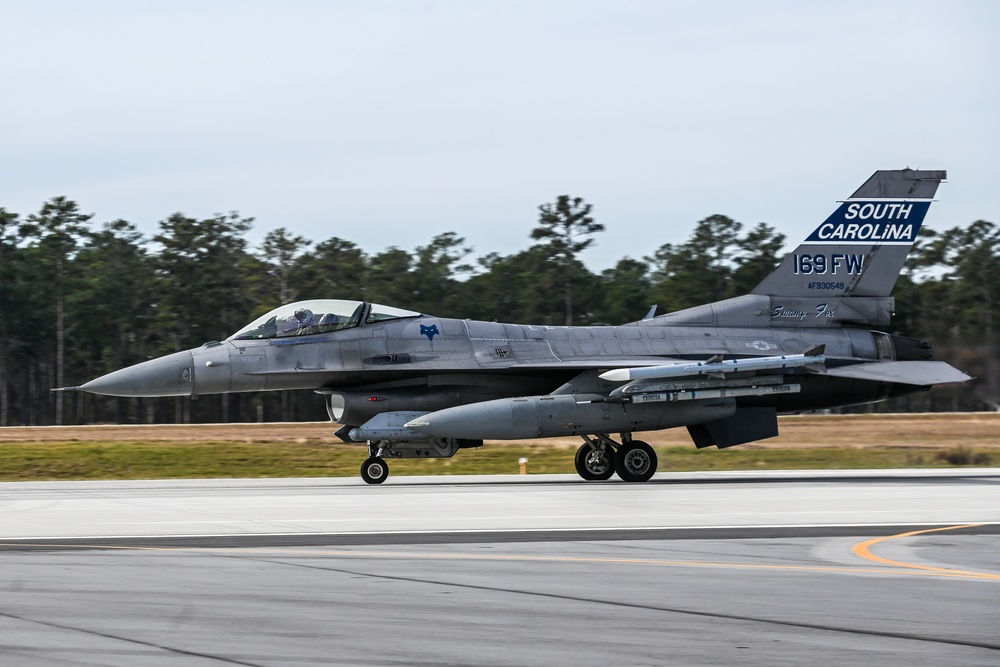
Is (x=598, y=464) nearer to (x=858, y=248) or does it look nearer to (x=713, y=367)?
(x=713, y=367)

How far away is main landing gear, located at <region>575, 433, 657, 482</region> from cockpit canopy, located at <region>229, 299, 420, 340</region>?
13.1ft

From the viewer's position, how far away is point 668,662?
6.15 metres

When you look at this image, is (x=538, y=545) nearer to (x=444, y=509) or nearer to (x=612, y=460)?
(x=444, y=509)

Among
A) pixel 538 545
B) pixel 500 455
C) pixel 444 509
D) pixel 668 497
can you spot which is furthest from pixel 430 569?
pixel 500 455

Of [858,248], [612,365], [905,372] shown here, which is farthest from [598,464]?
[858,248]

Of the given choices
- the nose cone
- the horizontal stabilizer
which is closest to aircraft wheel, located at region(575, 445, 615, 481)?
the horizontal stabilizer

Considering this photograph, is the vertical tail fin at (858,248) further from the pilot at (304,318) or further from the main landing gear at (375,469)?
the pilot at (304,318)

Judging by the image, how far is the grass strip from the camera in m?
26.4

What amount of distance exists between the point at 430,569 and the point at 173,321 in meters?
61.6

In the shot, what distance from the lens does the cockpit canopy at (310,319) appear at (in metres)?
20.3

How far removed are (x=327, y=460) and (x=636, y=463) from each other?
10341 mm

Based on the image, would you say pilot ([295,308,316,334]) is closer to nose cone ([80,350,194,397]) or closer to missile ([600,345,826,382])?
nose cone ([80,350,194,397])

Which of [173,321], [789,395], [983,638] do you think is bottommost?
[983,638]

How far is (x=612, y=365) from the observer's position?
2028cm
